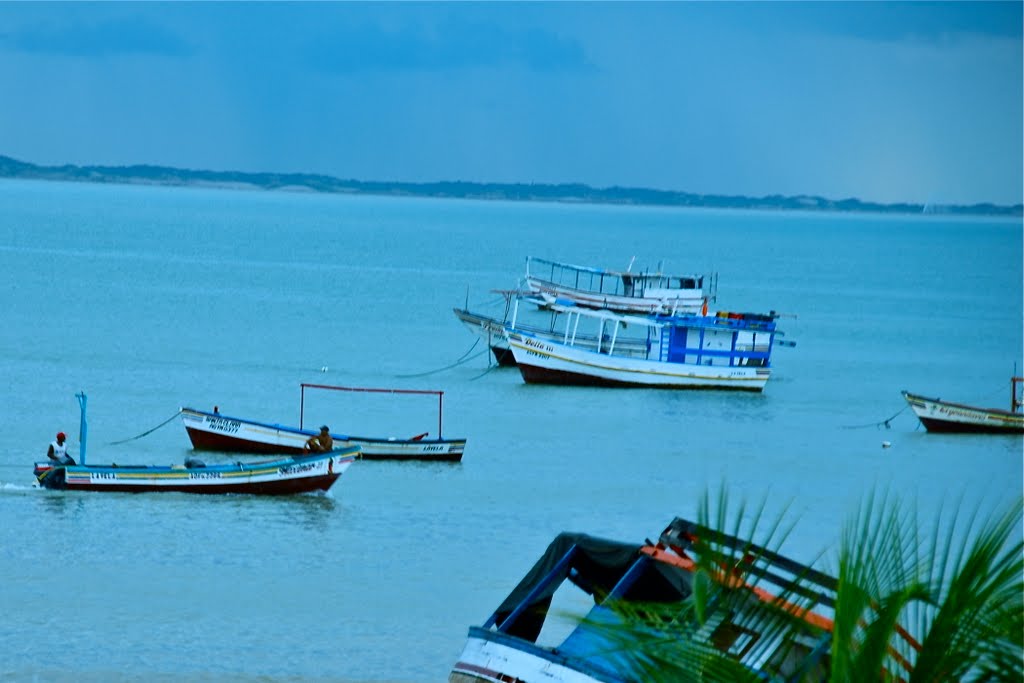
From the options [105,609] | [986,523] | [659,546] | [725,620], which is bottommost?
[105,609]

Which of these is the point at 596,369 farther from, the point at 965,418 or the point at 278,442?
the point at 278,442

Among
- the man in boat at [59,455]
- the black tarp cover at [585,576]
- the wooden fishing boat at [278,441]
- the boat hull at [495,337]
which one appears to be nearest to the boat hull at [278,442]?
the wooden fishing boat at [278,441]

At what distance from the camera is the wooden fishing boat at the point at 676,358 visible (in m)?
46.0

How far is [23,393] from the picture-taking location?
134ft

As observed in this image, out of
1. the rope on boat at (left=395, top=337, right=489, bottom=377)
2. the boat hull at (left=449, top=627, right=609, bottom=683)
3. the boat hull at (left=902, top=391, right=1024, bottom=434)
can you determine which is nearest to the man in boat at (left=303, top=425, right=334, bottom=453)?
the boat hull at (left=449, top=627, right=609, bottom=683)

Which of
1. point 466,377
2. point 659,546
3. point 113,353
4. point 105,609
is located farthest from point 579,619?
point 113,353

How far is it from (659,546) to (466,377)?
3859cm

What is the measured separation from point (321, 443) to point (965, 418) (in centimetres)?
1941

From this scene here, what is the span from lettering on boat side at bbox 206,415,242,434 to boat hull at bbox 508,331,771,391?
15.8 m

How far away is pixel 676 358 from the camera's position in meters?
47.3

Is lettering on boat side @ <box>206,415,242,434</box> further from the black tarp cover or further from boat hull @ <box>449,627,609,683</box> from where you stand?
boat hull @ <box>449,627,609,683</box>

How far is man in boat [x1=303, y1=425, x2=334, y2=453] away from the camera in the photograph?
89.2ft

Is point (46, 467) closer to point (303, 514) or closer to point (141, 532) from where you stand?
point (141, 532)

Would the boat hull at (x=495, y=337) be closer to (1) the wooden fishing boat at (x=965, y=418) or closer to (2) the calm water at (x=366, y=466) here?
(2) the calm water at (x=366, y=466)
